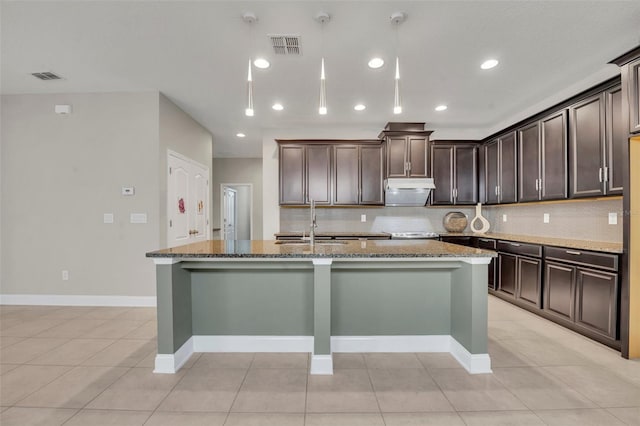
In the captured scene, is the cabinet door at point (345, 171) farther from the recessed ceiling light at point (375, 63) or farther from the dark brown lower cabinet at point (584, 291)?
the dark brown lower cabinet at point (584, 291)

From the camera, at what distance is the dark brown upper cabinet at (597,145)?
2713 millimetres

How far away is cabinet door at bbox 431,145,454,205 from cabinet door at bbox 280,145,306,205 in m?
2.19

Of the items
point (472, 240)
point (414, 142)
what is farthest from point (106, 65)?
point (472, 240)

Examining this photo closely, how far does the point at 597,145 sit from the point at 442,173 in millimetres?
2097

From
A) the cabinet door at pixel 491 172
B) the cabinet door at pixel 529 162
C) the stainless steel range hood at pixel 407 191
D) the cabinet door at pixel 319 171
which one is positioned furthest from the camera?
the cabinet door at pixel 319 171

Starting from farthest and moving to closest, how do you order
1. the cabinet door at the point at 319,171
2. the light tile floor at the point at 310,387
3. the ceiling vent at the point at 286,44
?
the cabinet door at the point at 319,171, the ceiling vent at the point at 286,44, the light tile floor at the point at 310,387

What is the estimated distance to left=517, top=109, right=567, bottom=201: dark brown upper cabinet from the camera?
333 cm

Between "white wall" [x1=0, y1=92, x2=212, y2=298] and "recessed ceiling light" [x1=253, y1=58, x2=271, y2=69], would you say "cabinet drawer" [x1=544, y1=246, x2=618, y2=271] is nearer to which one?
"recessed ceiling light" [x1=253, y1=58, x2=271, y2=69]

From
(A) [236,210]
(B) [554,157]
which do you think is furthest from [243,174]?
(B) [554,157]

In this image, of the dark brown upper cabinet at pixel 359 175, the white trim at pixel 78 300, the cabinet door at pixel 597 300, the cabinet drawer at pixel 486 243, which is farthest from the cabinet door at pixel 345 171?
the white trim at pixel 78 300

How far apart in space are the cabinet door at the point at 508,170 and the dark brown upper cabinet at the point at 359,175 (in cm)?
176

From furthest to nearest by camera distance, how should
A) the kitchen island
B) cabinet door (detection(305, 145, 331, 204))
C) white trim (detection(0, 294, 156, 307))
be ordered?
cabinet door (detection(305, 145, 331, 204)) → white trim (detection(0, 294, 156, 307)) → the kitchen island

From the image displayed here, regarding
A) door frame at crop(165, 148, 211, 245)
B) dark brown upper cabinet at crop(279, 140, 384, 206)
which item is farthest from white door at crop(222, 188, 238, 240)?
dark brown upper cabinet at crop(279, 140, 384, 206)

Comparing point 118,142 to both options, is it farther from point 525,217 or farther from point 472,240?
point 525,217
